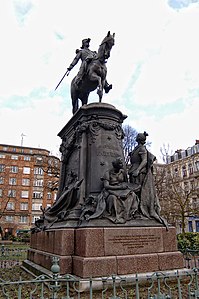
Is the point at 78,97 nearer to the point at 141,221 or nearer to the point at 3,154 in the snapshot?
the point at 141,221

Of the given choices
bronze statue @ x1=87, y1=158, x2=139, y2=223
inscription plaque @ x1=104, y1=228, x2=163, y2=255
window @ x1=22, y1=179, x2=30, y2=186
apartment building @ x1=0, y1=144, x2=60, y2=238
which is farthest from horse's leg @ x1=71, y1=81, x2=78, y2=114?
window @ x1=22, y1=179, x2=30, y2=186

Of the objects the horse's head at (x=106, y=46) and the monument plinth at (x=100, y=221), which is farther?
the horse's head at (x=106, y=46)

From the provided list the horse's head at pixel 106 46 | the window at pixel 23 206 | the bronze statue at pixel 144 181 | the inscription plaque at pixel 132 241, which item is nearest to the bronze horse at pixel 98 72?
the horse's head at pixel 106 46

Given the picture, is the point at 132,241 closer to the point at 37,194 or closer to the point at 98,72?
the point at 98,72

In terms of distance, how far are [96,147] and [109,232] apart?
9.61ft

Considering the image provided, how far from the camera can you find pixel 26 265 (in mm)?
9711

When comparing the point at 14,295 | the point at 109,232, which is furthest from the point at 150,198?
the point at 14,295

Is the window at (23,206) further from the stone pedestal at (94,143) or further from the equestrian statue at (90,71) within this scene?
the stone pedestal at (94,143)

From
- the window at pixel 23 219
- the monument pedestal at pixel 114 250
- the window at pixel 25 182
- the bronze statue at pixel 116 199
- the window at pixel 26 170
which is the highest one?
the window at pixel 26 170

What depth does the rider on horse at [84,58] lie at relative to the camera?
10.6 m

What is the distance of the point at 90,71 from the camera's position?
10.2 metres

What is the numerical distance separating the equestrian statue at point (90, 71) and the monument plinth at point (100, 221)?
156cm

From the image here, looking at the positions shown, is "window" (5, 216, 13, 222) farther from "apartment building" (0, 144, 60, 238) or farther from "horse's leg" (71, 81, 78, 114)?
"horse's leg" (71, 81, 78, 114)

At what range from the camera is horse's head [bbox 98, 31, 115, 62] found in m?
9.89
